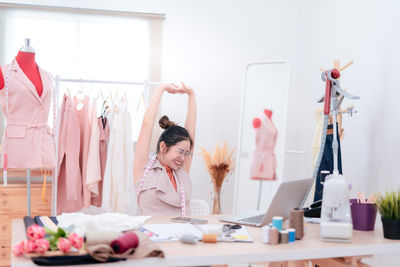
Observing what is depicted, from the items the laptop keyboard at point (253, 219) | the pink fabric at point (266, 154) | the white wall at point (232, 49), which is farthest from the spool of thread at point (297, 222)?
the white wall at point (232, 49)

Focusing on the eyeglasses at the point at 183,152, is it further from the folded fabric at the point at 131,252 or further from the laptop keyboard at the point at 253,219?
the folded fabric at the point at 131,252

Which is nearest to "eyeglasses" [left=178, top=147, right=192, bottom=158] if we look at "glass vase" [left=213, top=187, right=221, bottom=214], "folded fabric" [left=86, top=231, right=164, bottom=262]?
"folded fabric" [left=86, top=231, right=164, bottom=262]

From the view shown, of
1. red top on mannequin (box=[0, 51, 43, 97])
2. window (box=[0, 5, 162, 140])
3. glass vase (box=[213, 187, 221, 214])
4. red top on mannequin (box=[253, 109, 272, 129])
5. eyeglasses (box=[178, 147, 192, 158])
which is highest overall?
window (box=[0, 5, 162, 140])

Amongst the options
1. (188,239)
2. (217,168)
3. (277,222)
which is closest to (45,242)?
(188,239)

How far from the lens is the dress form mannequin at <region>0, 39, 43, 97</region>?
10.6ft

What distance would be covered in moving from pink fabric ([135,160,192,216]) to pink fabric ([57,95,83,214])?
113 cm

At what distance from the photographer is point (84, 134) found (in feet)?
11.9

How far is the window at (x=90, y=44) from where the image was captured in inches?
163

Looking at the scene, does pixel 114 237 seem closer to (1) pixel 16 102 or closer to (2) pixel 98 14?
(1) pixel 16 102

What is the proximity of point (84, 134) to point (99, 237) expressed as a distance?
88.5 inches

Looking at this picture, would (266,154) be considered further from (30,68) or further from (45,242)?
(30,68)

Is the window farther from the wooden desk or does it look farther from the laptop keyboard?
the wooden desk

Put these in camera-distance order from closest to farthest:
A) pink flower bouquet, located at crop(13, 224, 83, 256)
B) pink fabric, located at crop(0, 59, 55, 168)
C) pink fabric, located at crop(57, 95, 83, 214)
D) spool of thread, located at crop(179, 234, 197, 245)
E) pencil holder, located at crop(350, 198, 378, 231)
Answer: pink flower bouquet, located at crop(13, 224, 83, 256), spool of thread, located at crop(179, 234, 197, 245), pencil holder, located at crop(350, 198, 378, 231), pink fabric, located at crop(0, 59, 55, 168), pink fabric, located at crop(57, 95, 83, 214)

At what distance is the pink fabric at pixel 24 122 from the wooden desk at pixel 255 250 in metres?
1.32
